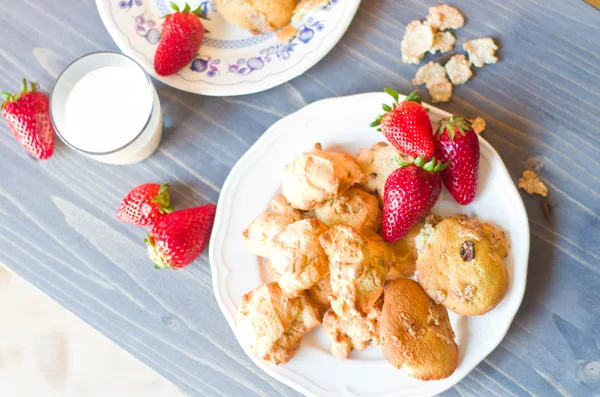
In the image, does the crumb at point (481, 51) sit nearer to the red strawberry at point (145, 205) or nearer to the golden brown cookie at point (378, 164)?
the golden brown cookie at point (378, 164)

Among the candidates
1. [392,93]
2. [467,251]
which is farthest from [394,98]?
[467,251]

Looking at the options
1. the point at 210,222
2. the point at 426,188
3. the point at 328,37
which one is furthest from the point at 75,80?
the point at 426,188

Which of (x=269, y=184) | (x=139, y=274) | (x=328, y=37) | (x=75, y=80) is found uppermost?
(x=328, y=37)

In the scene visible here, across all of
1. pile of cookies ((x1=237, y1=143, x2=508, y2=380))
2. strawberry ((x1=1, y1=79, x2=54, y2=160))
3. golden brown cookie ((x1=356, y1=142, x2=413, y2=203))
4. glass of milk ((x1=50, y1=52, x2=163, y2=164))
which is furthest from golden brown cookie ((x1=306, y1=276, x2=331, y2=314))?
strawberry ((x1=1, y1=79, x2=54, y2=160))

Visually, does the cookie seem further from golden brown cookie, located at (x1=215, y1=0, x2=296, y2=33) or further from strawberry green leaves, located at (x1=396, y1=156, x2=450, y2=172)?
golden brown cookie, located at (x1=215, y1=0, x2=296, y2=33)

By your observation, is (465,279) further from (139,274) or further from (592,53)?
(139,274)
